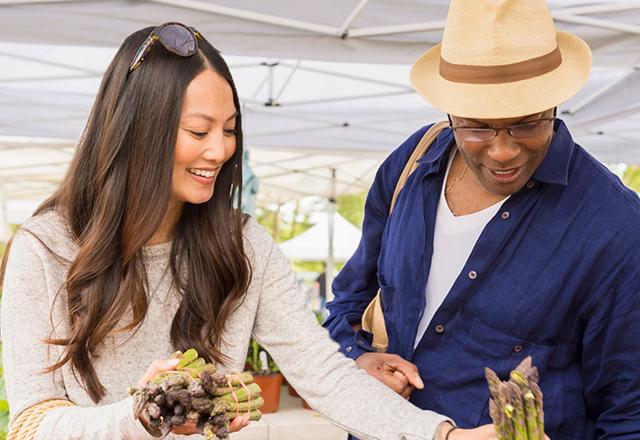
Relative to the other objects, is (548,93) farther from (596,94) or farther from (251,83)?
(251,83)

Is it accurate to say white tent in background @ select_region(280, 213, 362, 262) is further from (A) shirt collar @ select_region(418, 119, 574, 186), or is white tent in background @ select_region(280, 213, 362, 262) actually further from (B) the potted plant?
(A) shirt collar @ select_region(418, 119, 574, 186)

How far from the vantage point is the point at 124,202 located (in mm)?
2055

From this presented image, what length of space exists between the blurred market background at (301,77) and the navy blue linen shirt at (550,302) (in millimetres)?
619

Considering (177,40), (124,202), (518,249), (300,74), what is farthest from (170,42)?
(300,74)

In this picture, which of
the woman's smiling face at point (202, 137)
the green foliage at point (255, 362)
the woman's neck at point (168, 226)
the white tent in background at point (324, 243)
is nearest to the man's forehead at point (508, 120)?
the woman's smiling face at point (202, 137)

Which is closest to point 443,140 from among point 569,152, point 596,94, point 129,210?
point 569,152

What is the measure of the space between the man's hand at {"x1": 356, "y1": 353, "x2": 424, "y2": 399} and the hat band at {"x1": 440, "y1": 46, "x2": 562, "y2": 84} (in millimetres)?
712

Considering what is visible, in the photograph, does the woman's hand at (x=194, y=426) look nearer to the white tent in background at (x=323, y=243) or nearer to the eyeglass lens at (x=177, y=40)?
the eyeglass lens at (x=177, y=40)

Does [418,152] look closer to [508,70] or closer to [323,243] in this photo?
[508,70]

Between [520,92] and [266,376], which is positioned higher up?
[520,92]

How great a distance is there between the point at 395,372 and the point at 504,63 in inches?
31.5

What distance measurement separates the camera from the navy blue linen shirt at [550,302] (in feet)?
6.44

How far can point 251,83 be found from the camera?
739 cm

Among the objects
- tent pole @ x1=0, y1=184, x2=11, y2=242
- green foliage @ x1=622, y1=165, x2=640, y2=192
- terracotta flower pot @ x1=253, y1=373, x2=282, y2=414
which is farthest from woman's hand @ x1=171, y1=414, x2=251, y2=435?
green foliage @ x1=622, y1=165, x2=640, y2=192
